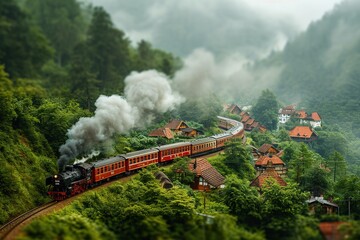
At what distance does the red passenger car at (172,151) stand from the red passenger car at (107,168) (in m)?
5.53

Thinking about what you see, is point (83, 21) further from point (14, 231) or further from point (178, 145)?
point (14, 231)

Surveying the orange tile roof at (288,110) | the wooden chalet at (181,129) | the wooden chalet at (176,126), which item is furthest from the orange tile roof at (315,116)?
the wooden chalet at (176,126)

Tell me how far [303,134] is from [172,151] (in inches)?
1000

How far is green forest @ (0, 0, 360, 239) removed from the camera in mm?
16078

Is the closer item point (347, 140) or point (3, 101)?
point (3, 101)

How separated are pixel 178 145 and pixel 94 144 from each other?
10.1 meters

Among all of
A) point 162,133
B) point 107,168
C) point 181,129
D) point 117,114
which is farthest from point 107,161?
point 181,129

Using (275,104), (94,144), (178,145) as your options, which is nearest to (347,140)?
(275,104)

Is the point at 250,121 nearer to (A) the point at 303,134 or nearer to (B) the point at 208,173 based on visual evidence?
(A) the point at 303,134

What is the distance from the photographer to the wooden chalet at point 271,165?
141 ft

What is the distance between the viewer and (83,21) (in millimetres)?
32531

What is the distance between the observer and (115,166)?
30062 mm

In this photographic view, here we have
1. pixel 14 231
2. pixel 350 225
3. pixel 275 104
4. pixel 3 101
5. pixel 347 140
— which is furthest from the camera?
pixel 275 104

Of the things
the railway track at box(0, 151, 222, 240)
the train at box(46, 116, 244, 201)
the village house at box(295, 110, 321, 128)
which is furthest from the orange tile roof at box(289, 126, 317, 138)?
the railway track at box(0, 151, 222, 240)
